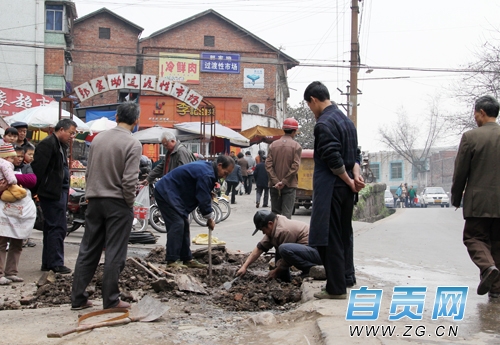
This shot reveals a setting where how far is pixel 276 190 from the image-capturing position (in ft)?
29.0

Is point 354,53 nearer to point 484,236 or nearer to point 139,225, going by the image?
point 139,225

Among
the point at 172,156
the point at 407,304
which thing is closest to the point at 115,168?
the point at 407,304

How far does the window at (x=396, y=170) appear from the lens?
232 ft

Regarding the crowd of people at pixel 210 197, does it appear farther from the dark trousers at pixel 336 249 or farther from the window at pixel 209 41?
the window at pixel 209 41

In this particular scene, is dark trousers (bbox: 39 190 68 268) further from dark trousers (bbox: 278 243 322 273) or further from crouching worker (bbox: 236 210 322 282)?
dark trousers (bbox: 278 243 322 273)

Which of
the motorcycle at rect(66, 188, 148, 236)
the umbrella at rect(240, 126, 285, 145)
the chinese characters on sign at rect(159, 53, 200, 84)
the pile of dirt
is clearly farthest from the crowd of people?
the chinese characters on sign at rect(159, 53, 200, 84)

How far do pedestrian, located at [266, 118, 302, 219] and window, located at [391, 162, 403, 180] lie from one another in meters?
63.5

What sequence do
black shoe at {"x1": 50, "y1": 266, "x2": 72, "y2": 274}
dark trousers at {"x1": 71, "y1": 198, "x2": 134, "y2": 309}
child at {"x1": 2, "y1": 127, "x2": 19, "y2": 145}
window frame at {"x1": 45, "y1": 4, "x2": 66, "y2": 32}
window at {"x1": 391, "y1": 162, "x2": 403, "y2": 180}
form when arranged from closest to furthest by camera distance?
dark trousers at {"x1": 71, "y1": 198, "x2": 134, "y2": 309} < black shoe at {"x1": 50, "y1": 266, "x2": 72, "y2": 274} < child at {"x1": 2, "y1": 127, "x2": 19, "y2": 145} < window frame at {"x1": 45, "y1": 4, "x2": 66, "y2": 32} < window at {"x1": 391, "y1": 162, "x2": 403, "y2": 180}

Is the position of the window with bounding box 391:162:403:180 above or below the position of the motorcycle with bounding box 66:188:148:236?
above

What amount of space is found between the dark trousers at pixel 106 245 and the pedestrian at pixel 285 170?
375cm

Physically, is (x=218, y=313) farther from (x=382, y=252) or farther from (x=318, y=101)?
(x=382, y=252)

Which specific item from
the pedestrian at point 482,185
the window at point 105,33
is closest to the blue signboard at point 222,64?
the window at point 105,33

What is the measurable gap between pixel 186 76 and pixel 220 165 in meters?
36.3

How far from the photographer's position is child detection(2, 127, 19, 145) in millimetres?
7992
